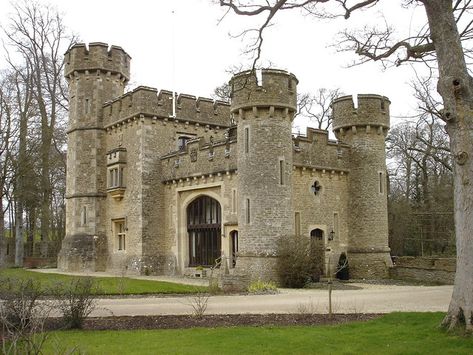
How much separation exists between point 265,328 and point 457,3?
6.62 meters

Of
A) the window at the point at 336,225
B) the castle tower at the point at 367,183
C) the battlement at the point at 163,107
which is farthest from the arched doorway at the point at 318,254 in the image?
the battlement at the point at 163,107

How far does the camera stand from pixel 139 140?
24.3m

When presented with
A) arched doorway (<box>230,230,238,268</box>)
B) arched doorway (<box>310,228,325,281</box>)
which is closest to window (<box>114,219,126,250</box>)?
arched doorway (<box>230,230,238,268</box>)

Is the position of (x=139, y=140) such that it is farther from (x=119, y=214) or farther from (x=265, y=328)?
(x=265, y=328)

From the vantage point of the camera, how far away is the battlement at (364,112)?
74.9 feet

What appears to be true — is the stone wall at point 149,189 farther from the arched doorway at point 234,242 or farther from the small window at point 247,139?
the small window at point 247,139

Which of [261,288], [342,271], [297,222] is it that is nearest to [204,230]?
[297,222]

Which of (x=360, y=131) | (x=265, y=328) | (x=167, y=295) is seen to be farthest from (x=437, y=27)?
(x=360, y=131)

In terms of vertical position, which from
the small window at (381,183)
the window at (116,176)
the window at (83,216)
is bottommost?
the window at (83,216)

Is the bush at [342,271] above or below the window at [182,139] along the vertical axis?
below

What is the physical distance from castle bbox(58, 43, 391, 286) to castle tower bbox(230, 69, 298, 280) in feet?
0.12

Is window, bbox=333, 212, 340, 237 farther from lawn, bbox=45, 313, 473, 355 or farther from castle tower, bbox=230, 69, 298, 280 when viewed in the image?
lawn, bbox=45, 313, 473, 355

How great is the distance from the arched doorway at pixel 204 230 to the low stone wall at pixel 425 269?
6.98 metres

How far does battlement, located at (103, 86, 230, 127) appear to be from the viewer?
79.6 ft
